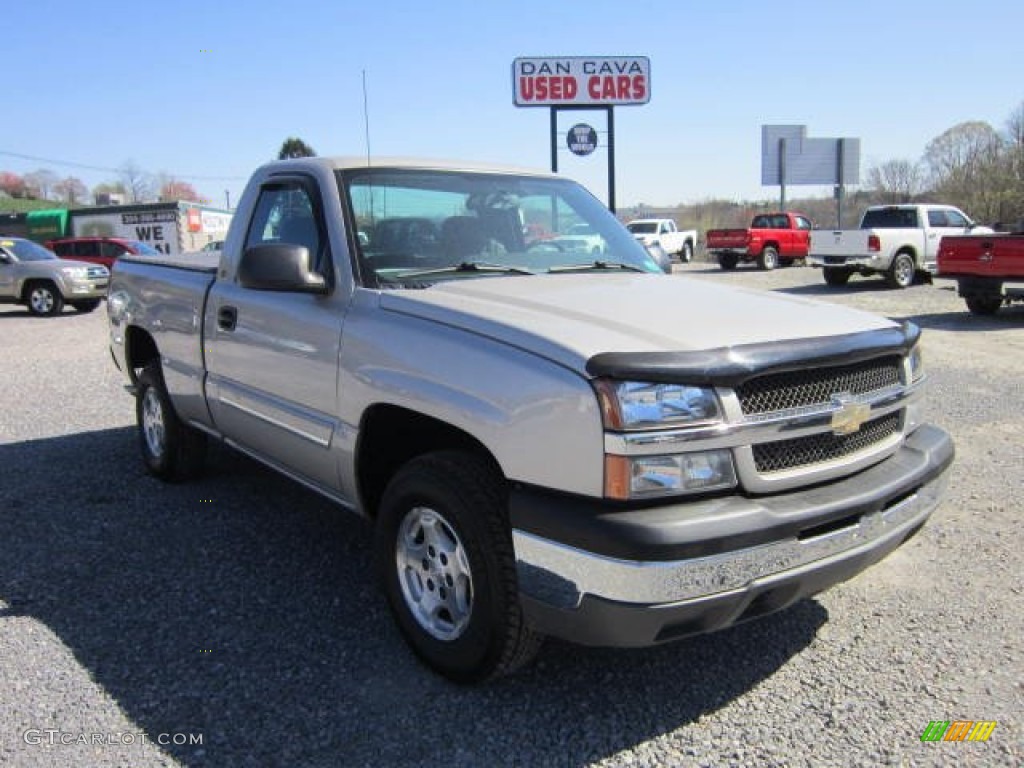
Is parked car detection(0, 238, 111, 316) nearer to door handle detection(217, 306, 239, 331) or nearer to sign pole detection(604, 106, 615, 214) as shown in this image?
sign pole detection(604, 106, 615, 214)

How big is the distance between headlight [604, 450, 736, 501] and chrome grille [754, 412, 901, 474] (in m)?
0.15

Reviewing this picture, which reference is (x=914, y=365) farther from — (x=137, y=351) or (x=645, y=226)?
(x=645, y=226)

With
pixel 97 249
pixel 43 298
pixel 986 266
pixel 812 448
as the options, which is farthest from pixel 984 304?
pixel 97 249

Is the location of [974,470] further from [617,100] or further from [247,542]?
[617,100]

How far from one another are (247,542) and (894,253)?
747 inches

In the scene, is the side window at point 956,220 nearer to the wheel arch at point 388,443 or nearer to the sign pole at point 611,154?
the sign pole at point 611,154

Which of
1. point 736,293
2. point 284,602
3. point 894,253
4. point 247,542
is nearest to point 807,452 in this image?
point 736,293

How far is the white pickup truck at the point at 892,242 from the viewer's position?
19.6 m

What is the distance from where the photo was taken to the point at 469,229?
12.3ft

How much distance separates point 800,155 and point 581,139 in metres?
30.6

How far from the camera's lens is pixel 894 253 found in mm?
19703

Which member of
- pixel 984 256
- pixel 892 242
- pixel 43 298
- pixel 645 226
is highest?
pixel 645 226

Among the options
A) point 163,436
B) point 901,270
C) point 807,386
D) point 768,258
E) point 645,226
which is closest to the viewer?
point 807,386

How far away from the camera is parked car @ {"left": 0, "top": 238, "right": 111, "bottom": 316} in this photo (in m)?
18.0
